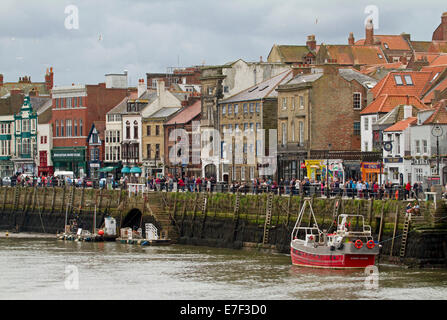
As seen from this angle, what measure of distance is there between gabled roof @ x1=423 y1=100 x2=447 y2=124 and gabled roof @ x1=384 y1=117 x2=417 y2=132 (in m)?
2.32

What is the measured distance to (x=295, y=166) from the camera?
86875 millimetres

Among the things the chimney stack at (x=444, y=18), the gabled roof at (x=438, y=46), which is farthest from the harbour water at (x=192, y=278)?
the chimney stack at (x=444, y=18)

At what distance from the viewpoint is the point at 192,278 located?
181 feet

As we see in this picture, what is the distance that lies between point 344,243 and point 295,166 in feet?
103

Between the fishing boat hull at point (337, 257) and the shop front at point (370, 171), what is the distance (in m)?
22.1

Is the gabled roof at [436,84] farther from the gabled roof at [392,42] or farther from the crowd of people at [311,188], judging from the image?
the gabled roof at [392,42]

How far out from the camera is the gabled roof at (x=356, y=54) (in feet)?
417

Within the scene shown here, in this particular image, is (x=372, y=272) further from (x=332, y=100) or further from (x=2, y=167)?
(x=2, y=167)

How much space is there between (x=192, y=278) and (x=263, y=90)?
41286 mm

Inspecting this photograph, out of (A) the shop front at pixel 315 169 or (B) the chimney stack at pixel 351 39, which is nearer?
(A) the shop front at pixel 315 169

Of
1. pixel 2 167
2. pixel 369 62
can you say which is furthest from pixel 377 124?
Result: pixel 2 167

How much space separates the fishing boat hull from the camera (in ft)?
182

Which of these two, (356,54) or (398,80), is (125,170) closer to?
(398,80)

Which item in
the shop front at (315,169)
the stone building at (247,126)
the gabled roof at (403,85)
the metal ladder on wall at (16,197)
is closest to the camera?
the shop front at (315,169)
